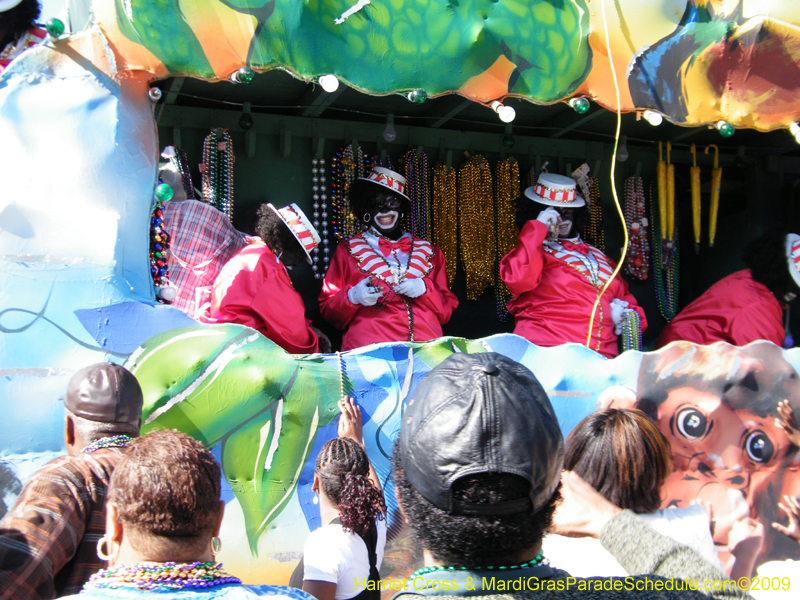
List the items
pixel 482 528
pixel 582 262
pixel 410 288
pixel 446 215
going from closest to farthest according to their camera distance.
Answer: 1. pixel 482 528
2. pixel 410 288
3. pixel 582 262
4. pixel 446 215

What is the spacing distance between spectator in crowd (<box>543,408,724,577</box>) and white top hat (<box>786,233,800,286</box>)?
2778 mm

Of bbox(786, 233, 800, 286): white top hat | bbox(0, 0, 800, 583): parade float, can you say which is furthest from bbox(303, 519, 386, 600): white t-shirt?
bbox(786, 233, 800, 286): white top hat

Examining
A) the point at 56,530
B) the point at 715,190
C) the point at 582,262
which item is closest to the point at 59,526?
the point at 56,530

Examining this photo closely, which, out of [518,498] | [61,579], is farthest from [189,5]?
[518,498]

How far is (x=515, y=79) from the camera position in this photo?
3148 mm

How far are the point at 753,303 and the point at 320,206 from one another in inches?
103

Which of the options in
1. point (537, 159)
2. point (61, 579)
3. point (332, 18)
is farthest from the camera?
point (537, 159)

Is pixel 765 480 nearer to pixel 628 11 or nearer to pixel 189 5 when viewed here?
pixel 628 11

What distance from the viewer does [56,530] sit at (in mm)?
1515

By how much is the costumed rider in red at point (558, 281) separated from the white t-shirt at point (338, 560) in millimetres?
2149

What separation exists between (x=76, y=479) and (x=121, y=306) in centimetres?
104

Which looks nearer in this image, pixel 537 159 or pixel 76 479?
pixel 76 479

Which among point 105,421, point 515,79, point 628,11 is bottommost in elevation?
point 105,421

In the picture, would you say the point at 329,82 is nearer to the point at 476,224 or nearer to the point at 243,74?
the point at 243,74
